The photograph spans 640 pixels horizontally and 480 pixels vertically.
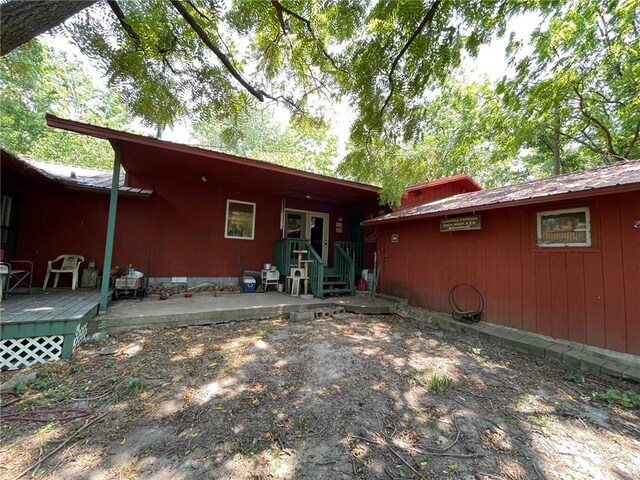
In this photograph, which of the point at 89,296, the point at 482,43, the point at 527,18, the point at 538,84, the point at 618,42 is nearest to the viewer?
the point at 482,43

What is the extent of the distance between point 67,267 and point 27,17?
5447 millimetres

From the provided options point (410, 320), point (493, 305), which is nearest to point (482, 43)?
point (493, 305)

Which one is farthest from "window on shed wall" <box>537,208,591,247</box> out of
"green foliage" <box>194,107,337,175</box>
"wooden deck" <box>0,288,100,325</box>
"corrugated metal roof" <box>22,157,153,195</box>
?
"green foliage" <box>194,107,337,175</box>

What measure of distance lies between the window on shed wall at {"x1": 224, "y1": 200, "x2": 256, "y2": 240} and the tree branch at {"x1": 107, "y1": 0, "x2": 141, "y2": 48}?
4.02m

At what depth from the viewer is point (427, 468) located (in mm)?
1645

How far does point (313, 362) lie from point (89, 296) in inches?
161

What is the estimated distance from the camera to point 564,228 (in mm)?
3707

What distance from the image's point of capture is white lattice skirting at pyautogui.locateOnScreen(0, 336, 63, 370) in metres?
2.73

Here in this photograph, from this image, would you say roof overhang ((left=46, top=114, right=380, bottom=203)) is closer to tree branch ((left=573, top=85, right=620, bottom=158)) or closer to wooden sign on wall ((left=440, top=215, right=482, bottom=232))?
wooden sign on wall ((left=440, top=215, right=482, bottom=232))

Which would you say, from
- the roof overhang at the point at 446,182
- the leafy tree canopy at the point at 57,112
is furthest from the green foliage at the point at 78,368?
the leafy tree canopy at the point at 57,112

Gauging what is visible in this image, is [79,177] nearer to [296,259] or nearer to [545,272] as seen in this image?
[296,259]

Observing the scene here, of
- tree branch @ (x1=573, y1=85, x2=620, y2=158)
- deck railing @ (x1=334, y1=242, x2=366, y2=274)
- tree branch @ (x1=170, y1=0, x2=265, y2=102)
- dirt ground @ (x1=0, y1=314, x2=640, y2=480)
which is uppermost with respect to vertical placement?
tree branch @ (x1=573, y1=85, x2=620, y2=158)

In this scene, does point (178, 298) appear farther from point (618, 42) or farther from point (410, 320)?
point (618, 42)

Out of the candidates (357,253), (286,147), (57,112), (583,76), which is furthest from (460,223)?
(57,112)
